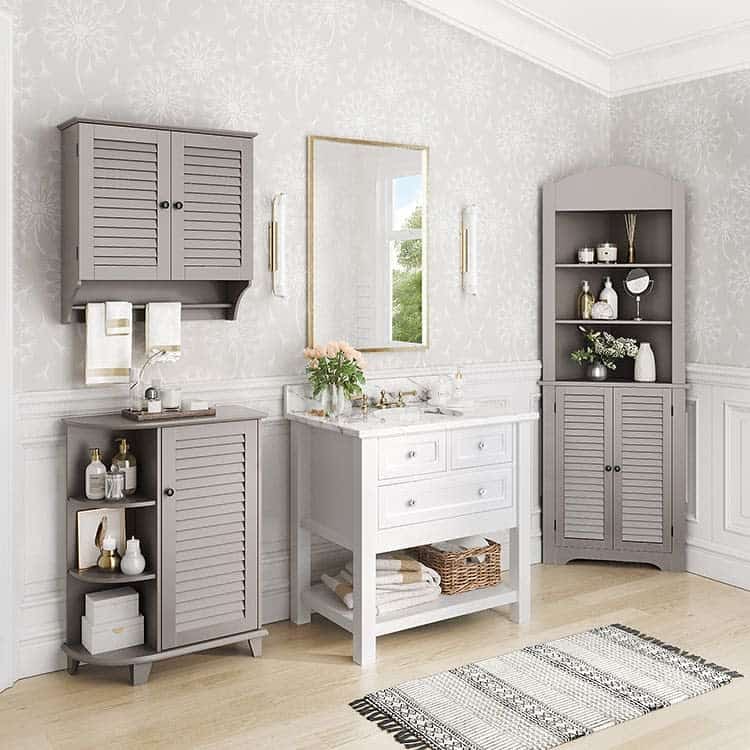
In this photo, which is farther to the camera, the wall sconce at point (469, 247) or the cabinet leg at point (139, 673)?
the wall sconce at point (469, 247)

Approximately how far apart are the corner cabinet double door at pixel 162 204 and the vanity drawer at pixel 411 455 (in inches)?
33.4

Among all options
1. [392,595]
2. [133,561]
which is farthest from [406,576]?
[133,561]

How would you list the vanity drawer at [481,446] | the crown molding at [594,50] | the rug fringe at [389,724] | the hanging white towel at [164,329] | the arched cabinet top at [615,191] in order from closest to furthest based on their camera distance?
1. the rug fringe at [389,724]
2. the hanging white towel at [164,329]
3. the vanity drawer at [481,446]
4. the crown molding at [594,50]
5. the arched cabinet top at [615,191]

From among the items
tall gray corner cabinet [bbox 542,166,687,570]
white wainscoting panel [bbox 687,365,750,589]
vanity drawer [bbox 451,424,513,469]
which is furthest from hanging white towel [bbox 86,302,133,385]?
white wainscoting panel [bbox 687,365,750,589]

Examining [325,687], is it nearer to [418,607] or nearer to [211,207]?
[418,607]

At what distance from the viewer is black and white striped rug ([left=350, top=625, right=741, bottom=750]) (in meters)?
2.87

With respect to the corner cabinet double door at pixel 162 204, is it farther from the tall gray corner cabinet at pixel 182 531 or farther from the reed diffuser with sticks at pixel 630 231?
the reed diffuser with sticks at pixel 630 231

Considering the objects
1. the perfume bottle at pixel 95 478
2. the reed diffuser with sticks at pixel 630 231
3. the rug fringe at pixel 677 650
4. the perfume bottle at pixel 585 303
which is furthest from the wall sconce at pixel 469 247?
the perfume bottle at pixel 95 478

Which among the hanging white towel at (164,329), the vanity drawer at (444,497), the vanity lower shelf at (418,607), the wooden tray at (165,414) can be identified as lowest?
the vanity lower shelf at (418,607)

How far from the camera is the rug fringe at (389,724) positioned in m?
2.80

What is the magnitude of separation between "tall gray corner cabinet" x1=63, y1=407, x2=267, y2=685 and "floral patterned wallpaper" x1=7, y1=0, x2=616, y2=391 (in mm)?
384

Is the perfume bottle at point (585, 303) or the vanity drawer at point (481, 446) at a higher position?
the perfume bottle at point (585, 303)

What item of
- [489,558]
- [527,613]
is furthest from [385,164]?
[527,613]

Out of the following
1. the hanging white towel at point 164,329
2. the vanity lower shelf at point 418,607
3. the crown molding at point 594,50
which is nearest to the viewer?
the hanging white towel at point 164,329
